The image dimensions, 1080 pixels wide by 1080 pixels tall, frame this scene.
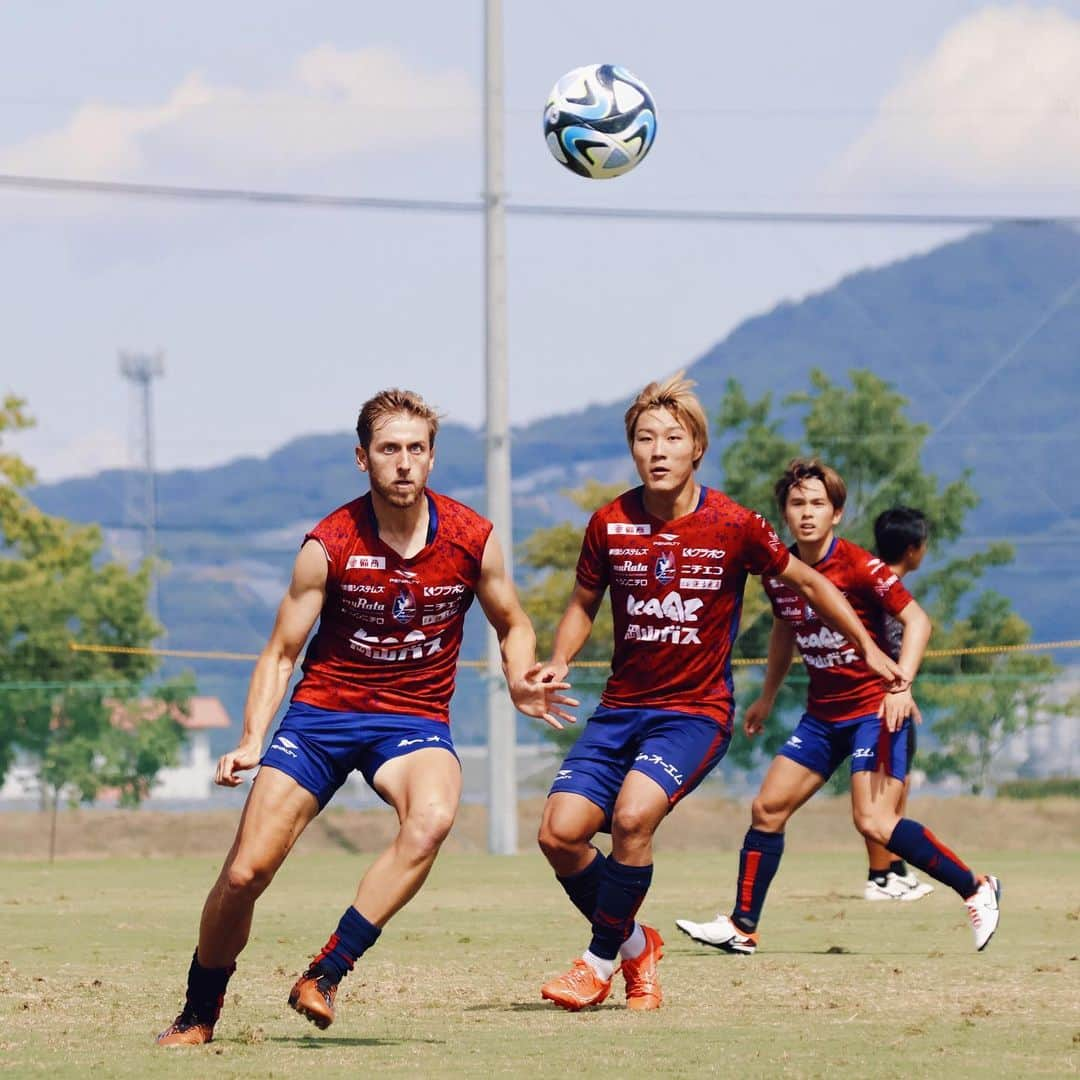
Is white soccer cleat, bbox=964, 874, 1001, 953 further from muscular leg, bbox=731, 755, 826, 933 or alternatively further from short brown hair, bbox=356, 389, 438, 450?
short brown hair, bbox=356, 389, 438, 450

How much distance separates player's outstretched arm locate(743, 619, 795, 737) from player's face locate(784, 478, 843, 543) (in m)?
0.59

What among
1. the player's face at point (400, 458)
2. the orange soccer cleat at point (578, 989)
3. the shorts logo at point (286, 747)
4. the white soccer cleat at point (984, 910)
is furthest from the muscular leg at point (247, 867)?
the white soccer cleat at point (984, 910)

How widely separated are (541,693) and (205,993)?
1.48 meters

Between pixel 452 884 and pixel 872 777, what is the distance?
6795mm

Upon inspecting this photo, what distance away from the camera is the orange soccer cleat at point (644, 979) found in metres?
8.08

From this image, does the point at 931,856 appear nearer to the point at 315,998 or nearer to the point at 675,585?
the point at 675,585

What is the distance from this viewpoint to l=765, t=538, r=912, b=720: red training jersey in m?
10.6

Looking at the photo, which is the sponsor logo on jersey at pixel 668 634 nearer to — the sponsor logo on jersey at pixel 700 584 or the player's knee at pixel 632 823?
the sponsor logo on jersey at pixel 700 584

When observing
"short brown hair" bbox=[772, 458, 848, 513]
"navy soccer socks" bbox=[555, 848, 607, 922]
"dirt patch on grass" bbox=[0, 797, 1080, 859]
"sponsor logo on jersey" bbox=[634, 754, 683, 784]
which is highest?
"short brown hair" bbox=[772, 458, 848, 513]

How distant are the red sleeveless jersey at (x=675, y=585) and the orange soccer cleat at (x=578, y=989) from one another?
1000 millimetres

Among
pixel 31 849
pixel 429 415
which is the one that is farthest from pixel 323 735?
pixel 31 849

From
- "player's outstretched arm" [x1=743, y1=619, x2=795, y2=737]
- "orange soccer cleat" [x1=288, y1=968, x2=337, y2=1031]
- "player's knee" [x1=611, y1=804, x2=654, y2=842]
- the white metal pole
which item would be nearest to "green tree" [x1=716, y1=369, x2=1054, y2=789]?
the white metal pole

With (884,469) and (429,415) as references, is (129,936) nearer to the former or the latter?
(429,415)

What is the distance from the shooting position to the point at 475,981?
29.7ft
